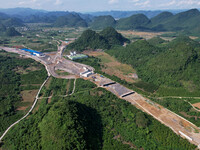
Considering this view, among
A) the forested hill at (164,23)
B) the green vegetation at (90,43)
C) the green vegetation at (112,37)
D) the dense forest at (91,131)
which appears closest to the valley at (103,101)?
the dense forest at (91,131)

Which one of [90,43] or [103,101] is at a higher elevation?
[90,43]

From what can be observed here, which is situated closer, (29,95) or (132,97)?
(132,97)

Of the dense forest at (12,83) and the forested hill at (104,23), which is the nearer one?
the dense forest at (12,83)

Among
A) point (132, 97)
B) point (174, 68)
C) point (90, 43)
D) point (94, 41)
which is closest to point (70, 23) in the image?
point (94, 41)

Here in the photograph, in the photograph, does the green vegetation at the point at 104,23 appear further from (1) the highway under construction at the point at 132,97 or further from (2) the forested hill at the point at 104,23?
(1) the highway under construction at the point at 132,97

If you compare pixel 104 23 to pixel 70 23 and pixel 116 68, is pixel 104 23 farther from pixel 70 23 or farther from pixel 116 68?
pixel 116 68

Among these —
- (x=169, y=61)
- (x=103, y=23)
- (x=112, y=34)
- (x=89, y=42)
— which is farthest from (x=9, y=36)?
(x=169, y=61)

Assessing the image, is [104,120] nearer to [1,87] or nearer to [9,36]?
[1,87]
